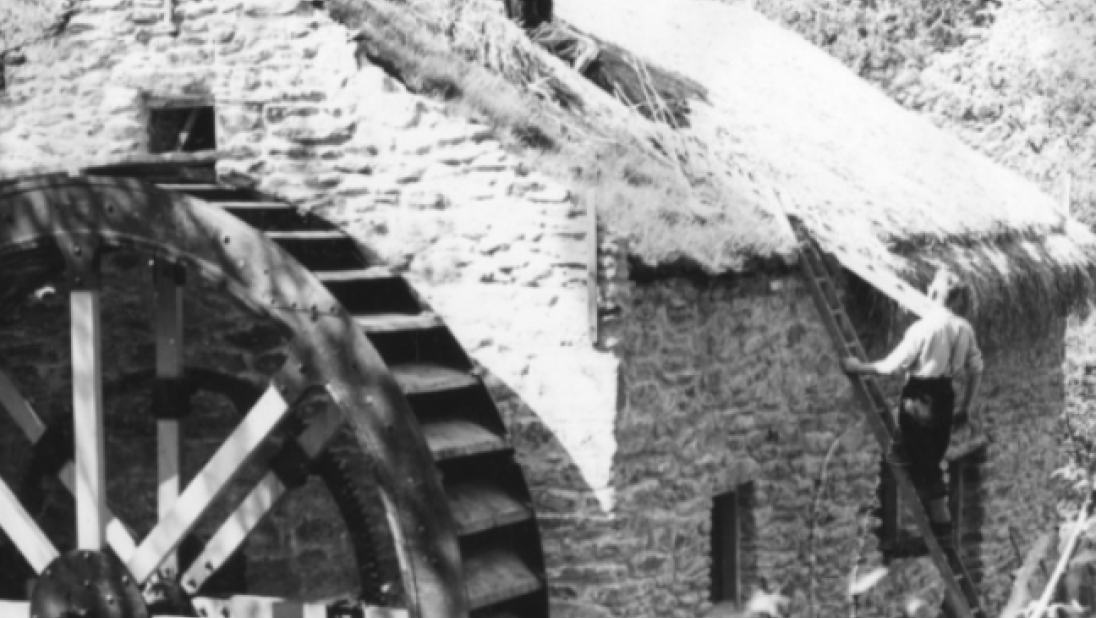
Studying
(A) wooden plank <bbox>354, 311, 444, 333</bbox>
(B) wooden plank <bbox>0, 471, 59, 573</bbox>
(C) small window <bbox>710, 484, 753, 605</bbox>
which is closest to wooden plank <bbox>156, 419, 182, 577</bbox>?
(B) wooden plank <bbox>0, 471, 59, 573</bbox>

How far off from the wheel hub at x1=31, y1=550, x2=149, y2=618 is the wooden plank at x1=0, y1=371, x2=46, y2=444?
85 centimetres

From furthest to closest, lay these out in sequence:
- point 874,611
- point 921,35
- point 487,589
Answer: point 921,35 → point 874,611 → point 487,589

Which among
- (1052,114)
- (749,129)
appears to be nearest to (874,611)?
(749,129)

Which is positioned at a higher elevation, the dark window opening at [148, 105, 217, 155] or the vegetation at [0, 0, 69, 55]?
the vegetation at [0, 0, 69, 55]

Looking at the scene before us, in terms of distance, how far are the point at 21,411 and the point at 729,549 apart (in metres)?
3.43

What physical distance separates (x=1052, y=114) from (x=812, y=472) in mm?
10174

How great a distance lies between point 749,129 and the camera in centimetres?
1247

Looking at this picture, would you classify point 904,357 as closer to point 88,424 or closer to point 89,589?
point 88,424

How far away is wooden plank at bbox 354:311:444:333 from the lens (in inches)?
362

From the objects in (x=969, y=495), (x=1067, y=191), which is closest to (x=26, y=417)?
(x=969, y=495)

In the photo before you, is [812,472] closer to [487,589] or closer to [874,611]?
[874,611]

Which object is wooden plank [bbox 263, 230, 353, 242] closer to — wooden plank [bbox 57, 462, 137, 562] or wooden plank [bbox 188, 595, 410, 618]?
wooden plank [bbox 57, 462, 137, 562]

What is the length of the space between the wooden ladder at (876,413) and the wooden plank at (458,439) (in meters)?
2.01

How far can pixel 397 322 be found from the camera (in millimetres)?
9367
